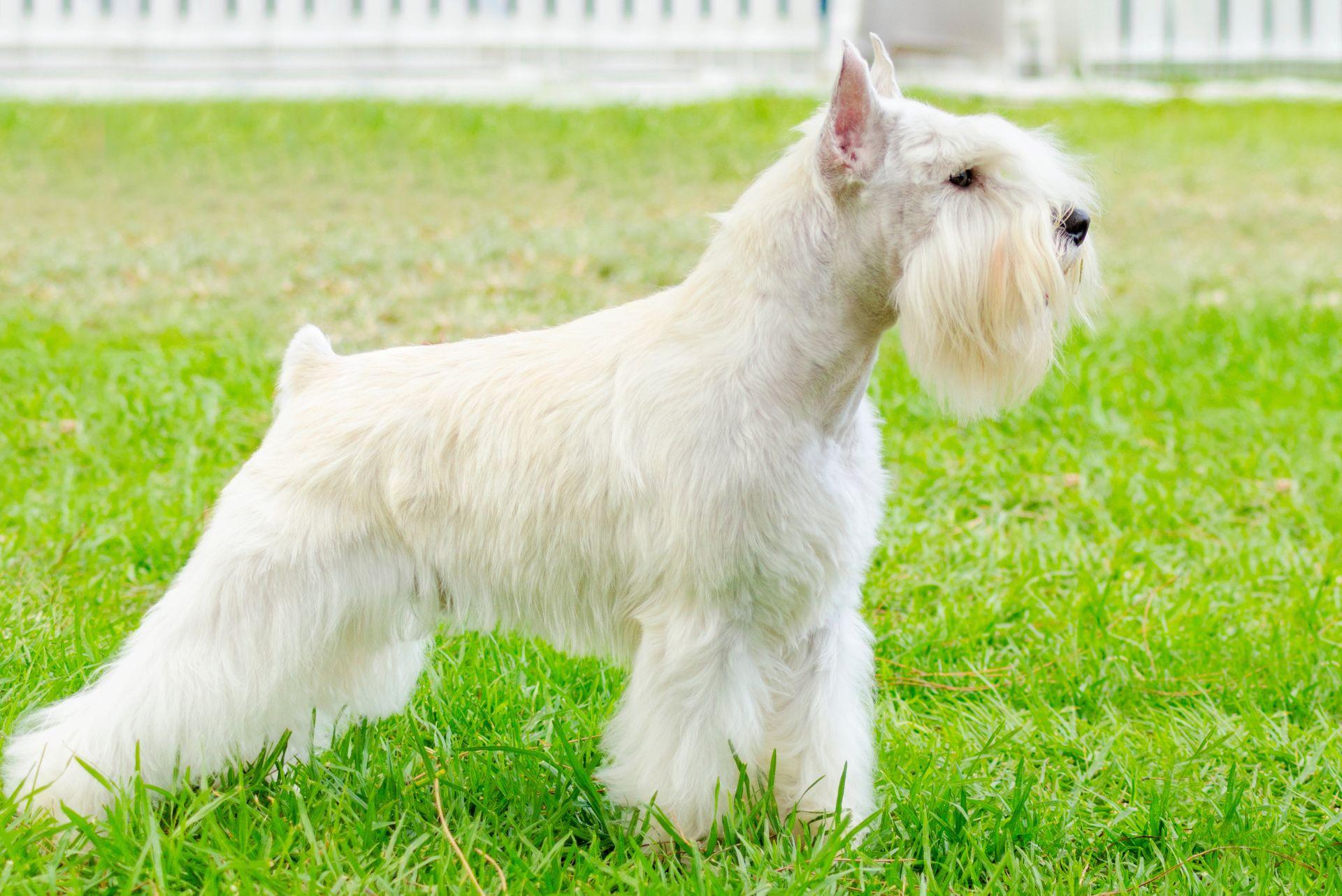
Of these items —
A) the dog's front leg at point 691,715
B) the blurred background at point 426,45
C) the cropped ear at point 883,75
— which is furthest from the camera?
the blurred background at point 426,45

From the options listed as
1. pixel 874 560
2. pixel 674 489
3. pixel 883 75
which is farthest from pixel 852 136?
pixel 874 560

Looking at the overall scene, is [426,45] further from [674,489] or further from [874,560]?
[674,489]

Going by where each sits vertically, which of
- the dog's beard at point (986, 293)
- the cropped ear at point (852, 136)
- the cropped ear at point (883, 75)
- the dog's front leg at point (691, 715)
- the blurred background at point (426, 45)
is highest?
the blurred background at point (426, 45)

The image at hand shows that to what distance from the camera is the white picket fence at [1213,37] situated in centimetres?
1562

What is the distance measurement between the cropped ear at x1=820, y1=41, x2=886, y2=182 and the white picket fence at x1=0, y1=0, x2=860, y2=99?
471 inches

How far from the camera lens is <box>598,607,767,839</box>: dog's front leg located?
2.96 metres

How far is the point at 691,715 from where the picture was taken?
2.99 meters

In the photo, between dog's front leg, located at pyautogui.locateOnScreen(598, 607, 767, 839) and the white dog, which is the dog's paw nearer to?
the white dog

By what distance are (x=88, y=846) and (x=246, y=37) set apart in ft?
43.1

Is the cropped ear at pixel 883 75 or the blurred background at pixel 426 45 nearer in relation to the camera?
the cropped ear at pixel 883 75

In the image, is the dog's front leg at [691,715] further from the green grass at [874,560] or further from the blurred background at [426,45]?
the blurred background at [426,45]

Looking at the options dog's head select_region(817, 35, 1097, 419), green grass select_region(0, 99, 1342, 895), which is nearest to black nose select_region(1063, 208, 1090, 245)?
dog's head select_region(817, 35, 1097, 419)

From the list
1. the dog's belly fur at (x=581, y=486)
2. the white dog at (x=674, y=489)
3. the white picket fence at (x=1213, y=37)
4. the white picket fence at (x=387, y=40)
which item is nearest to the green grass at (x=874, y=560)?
the white dog at (x=674, y=489)

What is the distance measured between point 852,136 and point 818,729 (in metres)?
1.44
